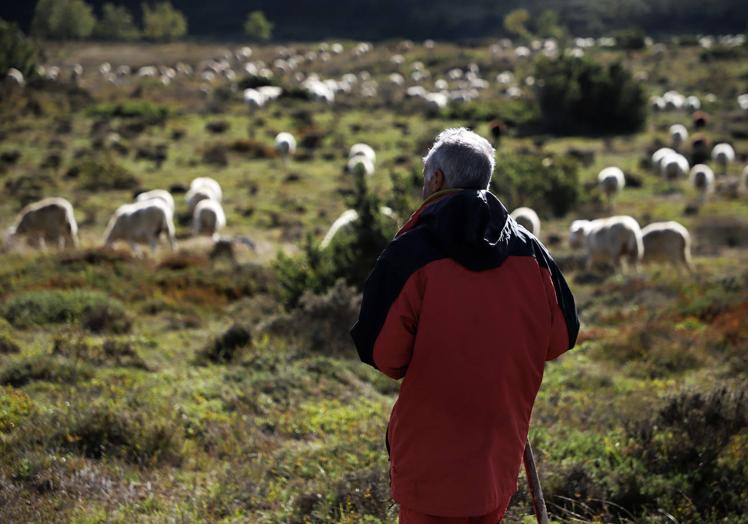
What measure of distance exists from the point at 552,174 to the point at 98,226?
464 inches

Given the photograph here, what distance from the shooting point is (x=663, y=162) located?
86.3ft

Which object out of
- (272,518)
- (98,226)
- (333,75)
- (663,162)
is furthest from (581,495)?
(333,75)

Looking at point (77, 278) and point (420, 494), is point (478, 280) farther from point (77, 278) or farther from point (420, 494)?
point (77, 278)

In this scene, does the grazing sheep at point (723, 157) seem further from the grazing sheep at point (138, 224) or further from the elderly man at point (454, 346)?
the elderly man at point (454, 346)

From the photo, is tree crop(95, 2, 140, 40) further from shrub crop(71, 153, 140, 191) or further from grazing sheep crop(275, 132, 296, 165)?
shrub crop(71, 153, 140, 191)

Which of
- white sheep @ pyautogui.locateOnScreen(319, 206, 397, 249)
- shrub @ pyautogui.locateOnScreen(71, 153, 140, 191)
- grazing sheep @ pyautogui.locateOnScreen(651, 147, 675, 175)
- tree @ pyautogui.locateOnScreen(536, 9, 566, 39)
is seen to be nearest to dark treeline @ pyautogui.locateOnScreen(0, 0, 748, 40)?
tree @ pyautogui.locateOnScreen(536, 9, 566, 39)

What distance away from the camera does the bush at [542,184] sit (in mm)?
22203

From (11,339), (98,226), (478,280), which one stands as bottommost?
(98,226)

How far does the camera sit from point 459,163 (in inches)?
119

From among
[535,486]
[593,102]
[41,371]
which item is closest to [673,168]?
[593,102]

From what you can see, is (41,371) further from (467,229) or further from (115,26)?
(115,26)

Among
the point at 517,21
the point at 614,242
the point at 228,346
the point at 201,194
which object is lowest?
the point at 201,194

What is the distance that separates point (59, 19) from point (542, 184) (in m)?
71.6

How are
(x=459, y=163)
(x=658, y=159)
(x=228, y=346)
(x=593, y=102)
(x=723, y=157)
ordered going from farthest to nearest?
(x=593, y=102)
(x=723, y=157)
(x=658, y=159)
(x=228, y=346)
(x=459, y=163)
